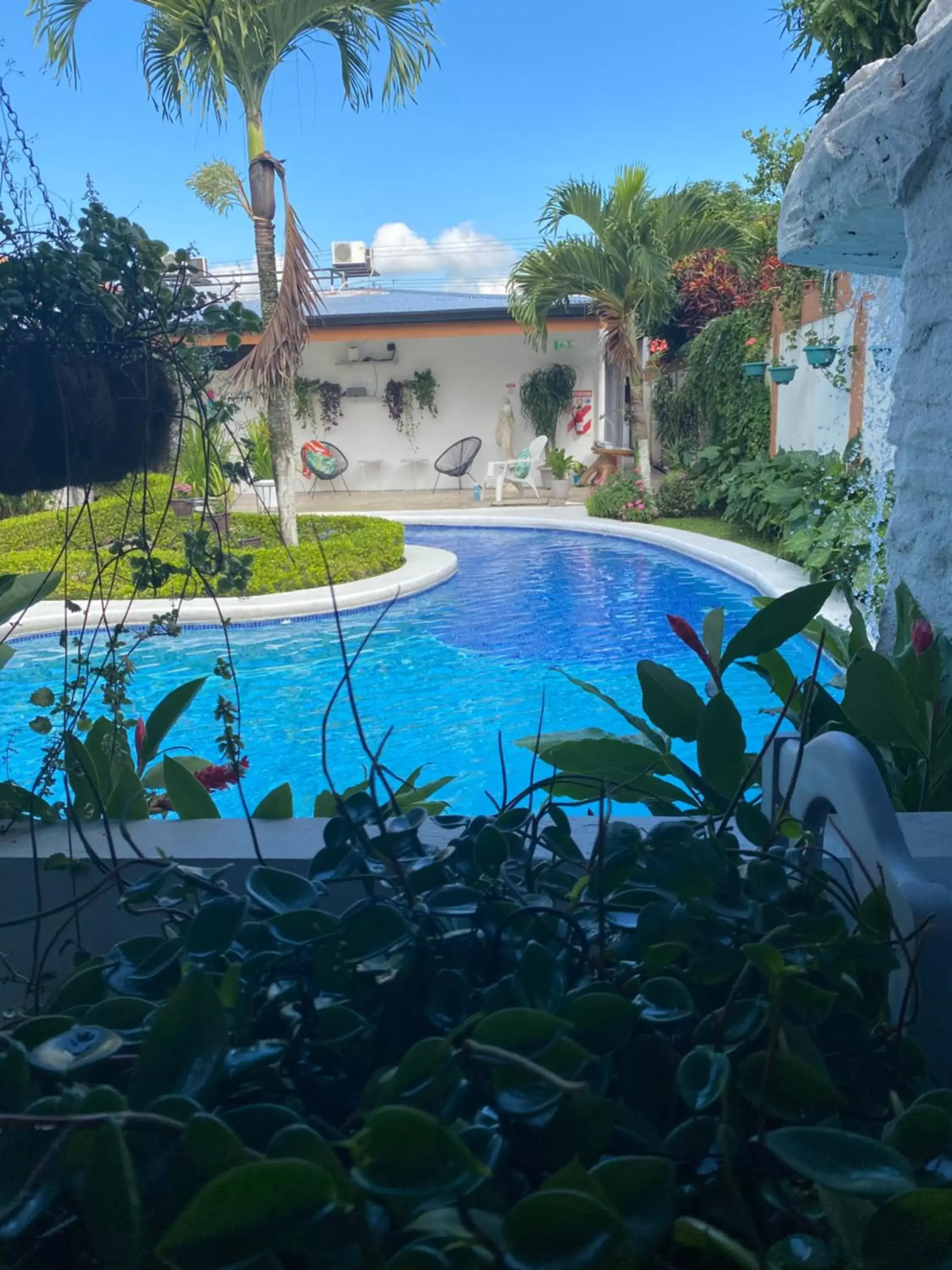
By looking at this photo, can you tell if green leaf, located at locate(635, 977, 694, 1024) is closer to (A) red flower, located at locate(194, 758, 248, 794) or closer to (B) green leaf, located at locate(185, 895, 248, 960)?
(B) green leaf, located at locate(185, 895, 248, 960)

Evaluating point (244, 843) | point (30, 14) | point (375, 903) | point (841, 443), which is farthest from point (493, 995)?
point (30, 14)

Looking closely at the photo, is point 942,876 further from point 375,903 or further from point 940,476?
point 940,476

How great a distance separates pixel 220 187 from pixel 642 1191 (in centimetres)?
1457

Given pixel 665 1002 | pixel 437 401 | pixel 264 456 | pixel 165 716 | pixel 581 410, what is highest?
pixel 437 401

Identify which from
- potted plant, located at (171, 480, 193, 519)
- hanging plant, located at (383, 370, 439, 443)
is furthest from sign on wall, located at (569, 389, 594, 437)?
potted plant, located at (171, 480, 193, 519)

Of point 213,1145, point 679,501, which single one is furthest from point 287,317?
point 213,1145

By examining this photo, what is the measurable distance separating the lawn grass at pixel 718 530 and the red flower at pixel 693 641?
8863 millimetres

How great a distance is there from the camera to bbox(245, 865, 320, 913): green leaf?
27.2 inches

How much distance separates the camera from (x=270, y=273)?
1069 cm

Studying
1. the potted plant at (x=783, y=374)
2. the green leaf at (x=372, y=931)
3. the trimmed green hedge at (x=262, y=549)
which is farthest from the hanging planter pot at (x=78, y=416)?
the potted plant at (x=783, y=374)

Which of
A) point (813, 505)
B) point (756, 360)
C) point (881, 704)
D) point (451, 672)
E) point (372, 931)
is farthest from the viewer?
point (756, 360)

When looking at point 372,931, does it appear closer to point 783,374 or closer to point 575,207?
point 783,374

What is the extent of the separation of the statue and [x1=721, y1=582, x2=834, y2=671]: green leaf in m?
17.0

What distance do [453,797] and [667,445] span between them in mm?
11030
